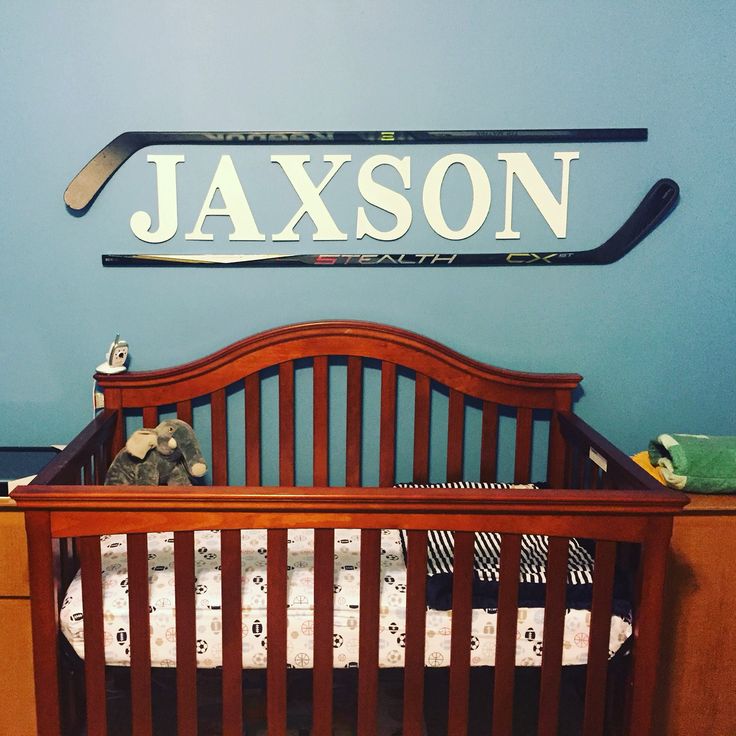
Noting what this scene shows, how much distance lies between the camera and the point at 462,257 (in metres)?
2.06

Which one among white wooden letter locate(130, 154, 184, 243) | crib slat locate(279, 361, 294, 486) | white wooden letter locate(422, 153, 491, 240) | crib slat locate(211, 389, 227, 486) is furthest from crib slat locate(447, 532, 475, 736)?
white wooden letter locate(130, 154, 184, 243)

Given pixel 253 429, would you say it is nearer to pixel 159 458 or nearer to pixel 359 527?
pixel 159 458

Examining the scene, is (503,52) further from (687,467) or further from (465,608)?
(465,608)

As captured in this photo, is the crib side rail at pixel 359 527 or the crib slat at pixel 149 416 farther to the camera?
the crib slat at pixel 149 416

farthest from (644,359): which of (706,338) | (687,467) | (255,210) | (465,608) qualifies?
(255,210)

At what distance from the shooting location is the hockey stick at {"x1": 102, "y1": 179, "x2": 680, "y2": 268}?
204 centimetres

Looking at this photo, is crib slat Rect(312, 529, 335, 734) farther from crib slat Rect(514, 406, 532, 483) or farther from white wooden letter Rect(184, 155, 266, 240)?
white wooden letter Rect(184, 155, 266, 240)

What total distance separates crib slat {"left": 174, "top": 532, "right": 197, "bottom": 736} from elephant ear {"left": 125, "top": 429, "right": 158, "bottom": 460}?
0.44 m

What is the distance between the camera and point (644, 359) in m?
2.14

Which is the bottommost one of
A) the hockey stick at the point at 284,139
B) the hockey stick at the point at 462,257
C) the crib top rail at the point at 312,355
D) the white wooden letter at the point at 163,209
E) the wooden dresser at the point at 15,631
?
the wooden dresser at the point at 15,631

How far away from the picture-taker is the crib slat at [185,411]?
6.75ft

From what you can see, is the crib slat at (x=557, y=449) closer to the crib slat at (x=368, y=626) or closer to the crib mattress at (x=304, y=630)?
the crib mattress at (x=304, y=630)

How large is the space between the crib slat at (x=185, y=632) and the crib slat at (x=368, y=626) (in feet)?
1.07

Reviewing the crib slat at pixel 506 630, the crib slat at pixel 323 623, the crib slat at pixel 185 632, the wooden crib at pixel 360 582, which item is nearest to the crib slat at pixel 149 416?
the wooden crib at pixel 360 582
